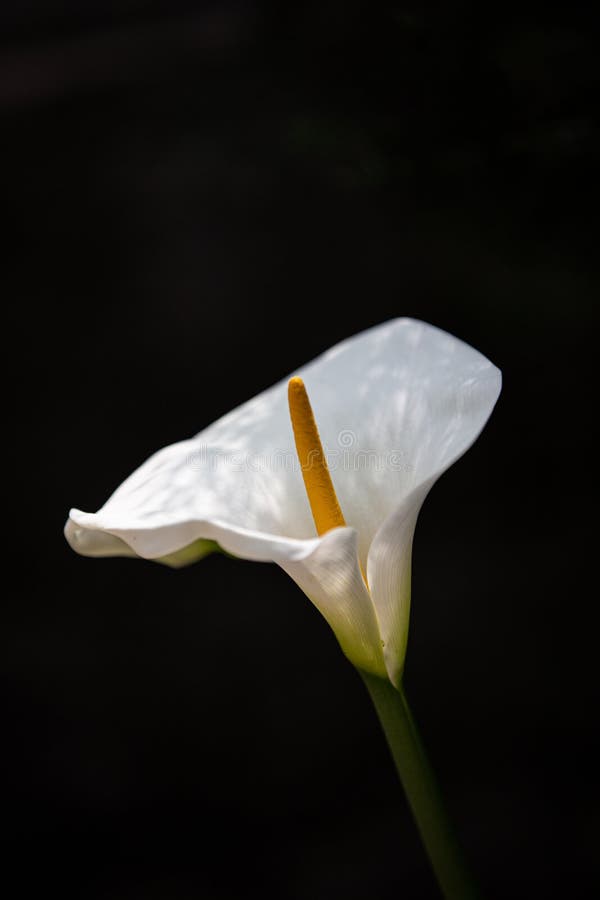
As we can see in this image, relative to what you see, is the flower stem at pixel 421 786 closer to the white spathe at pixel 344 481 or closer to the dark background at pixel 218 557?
the white spathe at pixel 344 481

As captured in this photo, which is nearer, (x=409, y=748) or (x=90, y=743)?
(x=409, y=748)

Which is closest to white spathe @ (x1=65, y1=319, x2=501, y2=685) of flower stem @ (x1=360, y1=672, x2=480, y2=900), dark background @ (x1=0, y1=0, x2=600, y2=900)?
flower stem @ (x1=360, y1=672, x2=480, y2=900)

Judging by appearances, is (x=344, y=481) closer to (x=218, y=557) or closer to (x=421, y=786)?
(x=421, y=786)

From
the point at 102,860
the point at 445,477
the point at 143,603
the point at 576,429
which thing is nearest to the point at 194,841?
the point at 102,860

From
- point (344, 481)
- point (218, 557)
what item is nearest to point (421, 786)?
point (344, 481)

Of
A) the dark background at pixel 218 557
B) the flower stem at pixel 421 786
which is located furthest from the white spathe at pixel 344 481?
the dark background at pixel 218 557

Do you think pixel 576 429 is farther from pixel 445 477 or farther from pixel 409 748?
pixel 409 748
